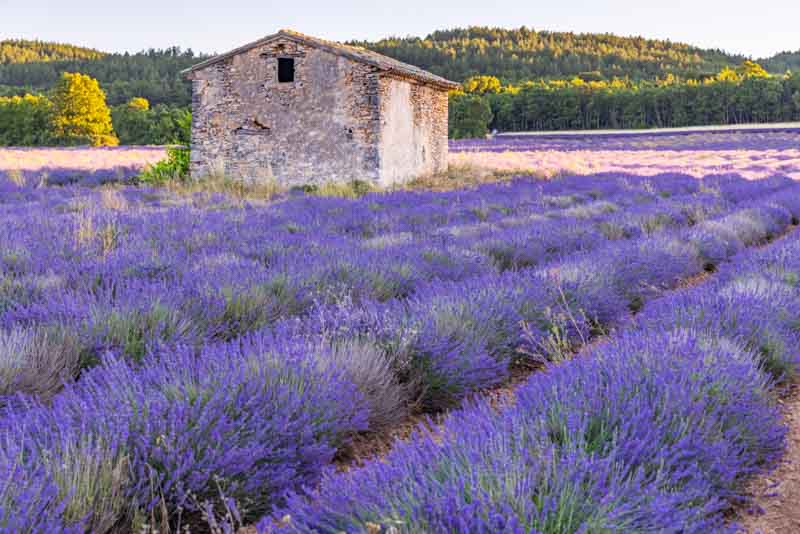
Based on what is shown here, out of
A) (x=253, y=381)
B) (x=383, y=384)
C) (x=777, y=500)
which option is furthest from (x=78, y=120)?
(x=777, y=500)

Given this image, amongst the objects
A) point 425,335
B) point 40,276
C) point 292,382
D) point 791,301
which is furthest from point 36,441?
point 791,301

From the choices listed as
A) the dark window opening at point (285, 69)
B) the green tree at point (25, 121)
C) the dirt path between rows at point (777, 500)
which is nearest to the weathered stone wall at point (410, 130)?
the dark window opening at point (285, 69)

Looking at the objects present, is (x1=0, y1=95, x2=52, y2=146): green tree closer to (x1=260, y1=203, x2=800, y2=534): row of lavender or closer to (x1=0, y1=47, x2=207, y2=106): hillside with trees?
(x1=0, y1=47, x2=207, y2=106): hillside with trees

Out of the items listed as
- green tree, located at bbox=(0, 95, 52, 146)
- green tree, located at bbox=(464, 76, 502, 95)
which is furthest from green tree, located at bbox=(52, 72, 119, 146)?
green tree, located at bbox=(464, 76, 502, 95)

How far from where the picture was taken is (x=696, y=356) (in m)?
2.92

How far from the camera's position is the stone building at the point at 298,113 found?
14523 millimetres

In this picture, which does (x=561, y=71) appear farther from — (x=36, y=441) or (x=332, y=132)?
(x=36, y=441)

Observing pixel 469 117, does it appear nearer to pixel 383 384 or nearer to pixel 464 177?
pixel 464 177

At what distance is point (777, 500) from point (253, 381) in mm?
2016

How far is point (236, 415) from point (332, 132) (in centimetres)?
1286

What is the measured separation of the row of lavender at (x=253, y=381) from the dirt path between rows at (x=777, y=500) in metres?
1.28

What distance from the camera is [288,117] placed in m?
14.9

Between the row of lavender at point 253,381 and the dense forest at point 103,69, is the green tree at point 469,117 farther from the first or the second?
the row of lavender at point 253,381

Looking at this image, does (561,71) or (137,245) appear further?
(561,71)
